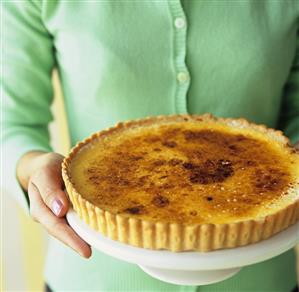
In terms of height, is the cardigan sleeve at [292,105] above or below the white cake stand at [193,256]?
below

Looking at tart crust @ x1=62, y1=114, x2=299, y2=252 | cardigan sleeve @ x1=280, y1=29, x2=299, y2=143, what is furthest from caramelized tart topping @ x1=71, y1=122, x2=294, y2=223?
cardigan sleeve @ x1=280, y1=29, x2=299, y2=143

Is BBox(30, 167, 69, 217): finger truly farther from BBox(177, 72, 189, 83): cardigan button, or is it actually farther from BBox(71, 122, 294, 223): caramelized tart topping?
BBox(177, 72, 189, 83): cardigan button

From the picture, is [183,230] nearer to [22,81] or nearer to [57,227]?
[57,227]

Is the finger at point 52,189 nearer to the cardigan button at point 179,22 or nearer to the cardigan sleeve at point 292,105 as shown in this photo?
the cardigan button at point 179,22

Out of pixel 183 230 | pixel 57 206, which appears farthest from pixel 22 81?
pixel 183 230

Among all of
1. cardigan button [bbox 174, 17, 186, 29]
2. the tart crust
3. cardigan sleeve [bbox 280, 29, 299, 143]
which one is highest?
cardigan button [bbox 174, 17, 186, 29]

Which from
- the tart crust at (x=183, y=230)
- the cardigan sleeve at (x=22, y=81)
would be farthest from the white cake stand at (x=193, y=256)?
the cardigan sleeve at (x=22, y=81)
